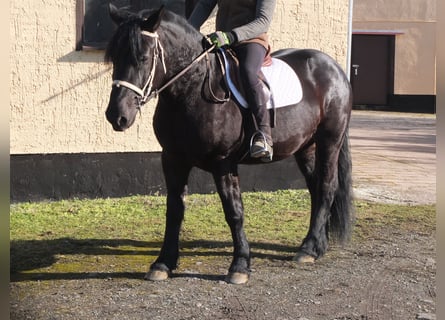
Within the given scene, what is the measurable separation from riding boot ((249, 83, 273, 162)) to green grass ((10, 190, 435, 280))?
1.24 metres

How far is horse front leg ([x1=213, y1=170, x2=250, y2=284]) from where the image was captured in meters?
5.21

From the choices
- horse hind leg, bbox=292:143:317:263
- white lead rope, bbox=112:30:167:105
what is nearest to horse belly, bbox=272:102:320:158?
horse hind leg, bbox=292:143:317:263

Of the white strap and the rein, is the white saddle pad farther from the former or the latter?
the white strap

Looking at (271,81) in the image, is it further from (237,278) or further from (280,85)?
(237,278)

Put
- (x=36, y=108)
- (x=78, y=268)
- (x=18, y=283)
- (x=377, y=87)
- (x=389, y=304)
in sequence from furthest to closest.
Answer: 1. (x=377, y=87)
2. (x=36, y=108)
3. (x=78, y=268)
4. (x=18, y=283)
5. (x=389, y=304)

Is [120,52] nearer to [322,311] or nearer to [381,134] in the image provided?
[322,311]

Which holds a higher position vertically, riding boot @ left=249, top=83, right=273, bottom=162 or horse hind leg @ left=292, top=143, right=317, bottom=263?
riding boot @ left=249, top=83, right=273, bottom=162

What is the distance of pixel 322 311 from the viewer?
472 centimetres

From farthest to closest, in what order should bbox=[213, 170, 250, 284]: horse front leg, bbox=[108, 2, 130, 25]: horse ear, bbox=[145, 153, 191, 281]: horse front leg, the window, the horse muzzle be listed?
the window → bbox=[145, 153, 191, 281]: horse front leg → bbox=[213, 170, 250, 284]: horse front leg → bbox=[108, 2, 130, 25]: horse ear → the horse muzzle

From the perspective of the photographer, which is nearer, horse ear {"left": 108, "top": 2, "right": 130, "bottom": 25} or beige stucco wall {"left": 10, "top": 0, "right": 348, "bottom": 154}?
horse ear {"left": 108, "top": 2, "right": 130, "bottom": 25}

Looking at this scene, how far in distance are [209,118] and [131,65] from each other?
0.78 m

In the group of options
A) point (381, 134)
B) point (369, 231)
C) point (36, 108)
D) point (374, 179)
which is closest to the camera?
point (369, 231)

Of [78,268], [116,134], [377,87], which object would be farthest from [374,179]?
[377,87]

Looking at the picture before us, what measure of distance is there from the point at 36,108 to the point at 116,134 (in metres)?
1.02
